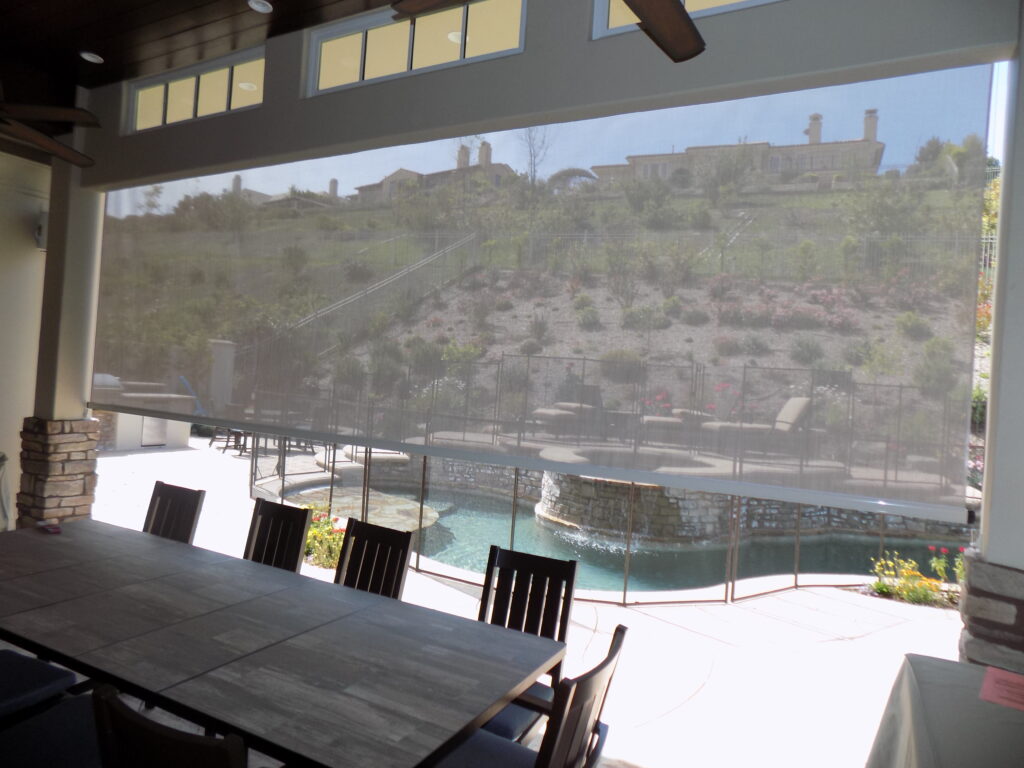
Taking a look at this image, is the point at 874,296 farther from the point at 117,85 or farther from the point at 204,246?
the point at 117,85

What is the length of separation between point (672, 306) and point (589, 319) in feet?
1.31

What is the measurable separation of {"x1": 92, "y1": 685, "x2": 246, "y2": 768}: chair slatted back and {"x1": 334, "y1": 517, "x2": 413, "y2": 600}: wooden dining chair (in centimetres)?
133

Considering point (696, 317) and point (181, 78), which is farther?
point (181, 78)

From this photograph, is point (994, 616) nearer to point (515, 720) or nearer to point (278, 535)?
point (515, 720)

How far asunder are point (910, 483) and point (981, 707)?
93 cm

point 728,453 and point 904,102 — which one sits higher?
point 904,102

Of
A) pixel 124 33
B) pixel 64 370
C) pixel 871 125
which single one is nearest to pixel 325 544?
pixel 64 370

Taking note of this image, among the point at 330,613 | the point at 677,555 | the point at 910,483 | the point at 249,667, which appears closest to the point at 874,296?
the point at 910,483

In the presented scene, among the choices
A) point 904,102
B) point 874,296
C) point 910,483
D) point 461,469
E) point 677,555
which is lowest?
point 677,555

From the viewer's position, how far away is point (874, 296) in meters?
2.59

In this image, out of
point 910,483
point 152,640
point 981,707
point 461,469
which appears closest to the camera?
point 981,707

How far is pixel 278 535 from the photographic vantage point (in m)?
3.15

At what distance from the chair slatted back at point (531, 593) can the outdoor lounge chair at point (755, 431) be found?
815mm

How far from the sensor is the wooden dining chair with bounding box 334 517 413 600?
9.06ft
